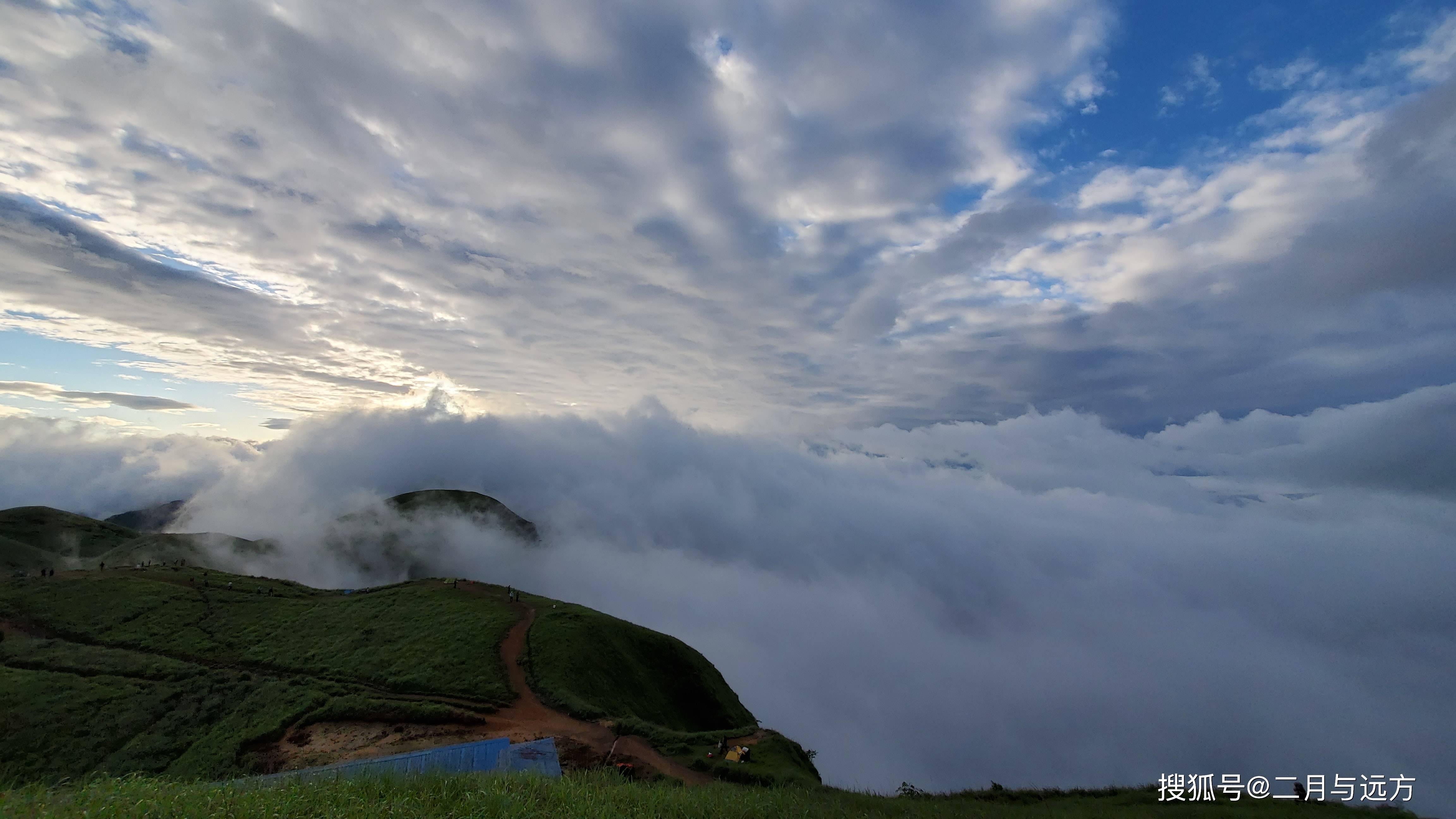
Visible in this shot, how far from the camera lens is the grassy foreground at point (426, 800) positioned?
845cm

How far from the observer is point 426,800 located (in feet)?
31.9

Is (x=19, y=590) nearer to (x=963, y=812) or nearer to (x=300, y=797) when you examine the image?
(x=300, y=797)

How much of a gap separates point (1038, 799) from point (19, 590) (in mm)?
98785

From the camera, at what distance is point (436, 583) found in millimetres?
73375

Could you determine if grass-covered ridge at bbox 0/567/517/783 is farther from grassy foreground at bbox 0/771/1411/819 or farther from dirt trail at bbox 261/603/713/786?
grassy foreground at bbox 0/771/1411/819

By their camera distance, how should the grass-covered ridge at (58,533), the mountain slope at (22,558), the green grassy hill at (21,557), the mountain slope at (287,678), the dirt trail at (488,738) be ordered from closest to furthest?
the dirt trail at (488,738), the mountain slope at (287,678), the mountain slope at (22,558), the green grassy hill at (21,557), the grass-covered ridge at (58,533)

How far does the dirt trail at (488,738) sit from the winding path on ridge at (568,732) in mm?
61

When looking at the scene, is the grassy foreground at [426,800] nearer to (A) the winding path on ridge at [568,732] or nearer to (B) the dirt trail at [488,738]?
(A) the winding path on ridge at [568,732]

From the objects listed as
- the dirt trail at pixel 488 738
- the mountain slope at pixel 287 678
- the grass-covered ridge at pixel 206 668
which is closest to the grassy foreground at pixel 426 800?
the dirt trail at pixel 488 738

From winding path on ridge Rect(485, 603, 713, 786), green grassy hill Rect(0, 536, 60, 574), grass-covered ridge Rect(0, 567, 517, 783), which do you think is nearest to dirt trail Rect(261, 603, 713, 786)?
winding path on ridge Rect(485, 603, 713, 786)

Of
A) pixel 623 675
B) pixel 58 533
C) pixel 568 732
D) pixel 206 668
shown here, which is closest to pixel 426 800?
pixel 568 732

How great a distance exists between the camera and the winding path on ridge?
32125 millimetres

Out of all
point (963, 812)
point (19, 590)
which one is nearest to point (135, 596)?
point (19, 590)

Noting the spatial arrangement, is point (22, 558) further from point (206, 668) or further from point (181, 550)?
point (206, 668)
